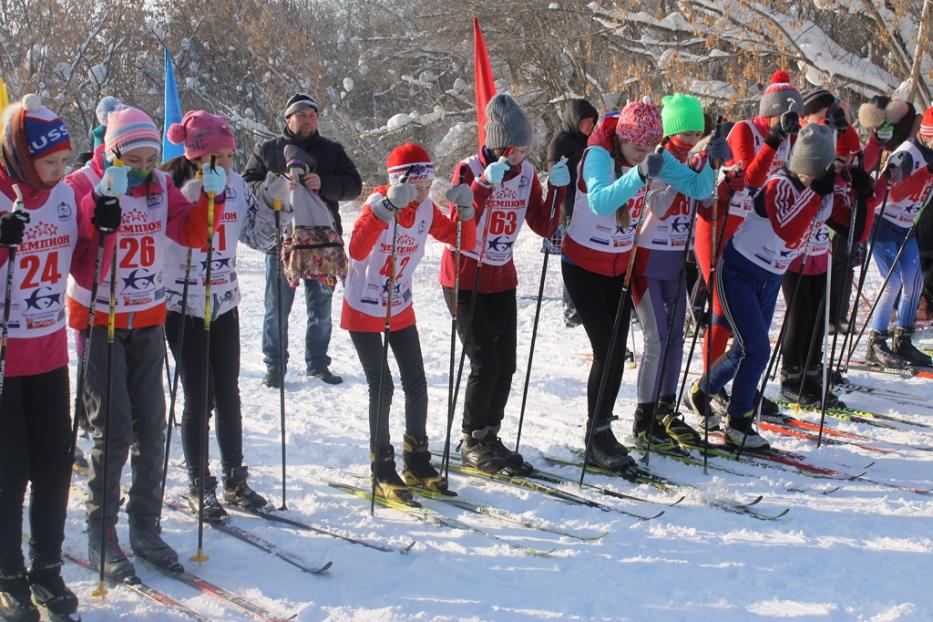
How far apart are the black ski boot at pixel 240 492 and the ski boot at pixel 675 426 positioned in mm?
2264

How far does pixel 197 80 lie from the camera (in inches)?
1063

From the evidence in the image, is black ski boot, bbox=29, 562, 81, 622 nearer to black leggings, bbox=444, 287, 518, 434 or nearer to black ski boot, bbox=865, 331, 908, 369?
black leggings, bbox=444, 287, 518, 434

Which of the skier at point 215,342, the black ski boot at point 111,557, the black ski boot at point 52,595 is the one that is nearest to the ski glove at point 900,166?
the skier at point 215,342

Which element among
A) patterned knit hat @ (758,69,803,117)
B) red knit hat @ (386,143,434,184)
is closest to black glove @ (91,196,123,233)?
red knit hat @ (386,143,434,184)

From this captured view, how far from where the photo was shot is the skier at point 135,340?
3295mm

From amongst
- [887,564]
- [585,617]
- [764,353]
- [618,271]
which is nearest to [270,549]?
[585,617]

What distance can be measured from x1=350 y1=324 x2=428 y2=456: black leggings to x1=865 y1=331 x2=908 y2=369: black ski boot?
4090mm

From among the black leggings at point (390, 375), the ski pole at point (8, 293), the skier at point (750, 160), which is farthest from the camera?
the skier at point (750, 160)

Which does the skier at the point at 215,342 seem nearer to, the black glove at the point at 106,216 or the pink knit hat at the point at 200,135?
the pink knit hat at the point at 200,135

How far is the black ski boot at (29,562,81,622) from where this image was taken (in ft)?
9.73

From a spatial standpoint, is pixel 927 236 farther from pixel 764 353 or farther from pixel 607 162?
pixel 607 162

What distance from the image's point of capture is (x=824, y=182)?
464 cm

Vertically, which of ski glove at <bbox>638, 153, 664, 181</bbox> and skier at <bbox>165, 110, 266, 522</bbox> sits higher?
ski glove at <bbox>638, 153, 664, 181</bbox>

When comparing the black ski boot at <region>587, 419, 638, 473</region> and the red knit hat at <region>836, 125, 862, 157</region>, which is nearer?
the black ski boot at <region>587, 419, 638, 473</region>
